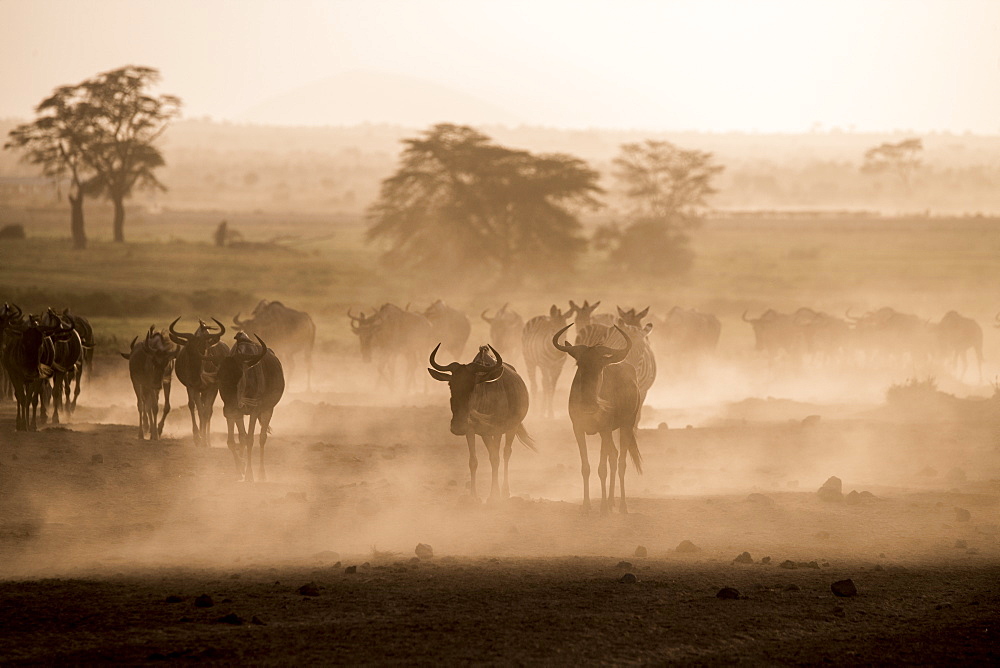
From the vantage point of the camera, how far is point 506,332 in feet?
90.4

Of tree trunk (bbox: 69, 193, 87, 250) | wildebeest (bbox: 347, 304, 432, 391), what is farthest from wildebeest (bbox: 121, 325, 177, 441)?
tree trunk (bbox: 69, 193, 87, 250)

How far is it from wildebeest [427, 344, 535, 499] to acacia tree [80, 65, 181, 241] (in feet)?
175

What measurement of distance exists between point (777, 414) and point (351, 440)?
8518 mm

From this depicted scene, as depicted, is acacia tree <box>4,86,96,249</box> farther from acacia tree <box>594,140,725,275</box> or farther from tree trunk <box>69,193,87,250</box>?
acacia tree <box>594,140,725,275</box>

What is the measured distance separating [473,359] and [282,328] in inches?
307

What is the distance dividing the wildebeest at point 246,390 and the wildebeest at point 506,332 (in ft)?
38.3

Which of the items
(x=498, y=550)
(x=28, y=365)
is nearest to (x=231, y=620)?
(x=498, y=550)

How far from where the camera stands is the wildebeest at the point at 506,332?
90.3 ft

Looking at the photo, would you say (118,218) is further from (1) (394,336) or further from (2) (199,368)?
(2) (199,368)

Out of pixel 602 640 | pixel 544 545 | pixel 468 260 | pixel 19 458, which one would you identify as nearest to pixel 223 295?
pixel 468 260

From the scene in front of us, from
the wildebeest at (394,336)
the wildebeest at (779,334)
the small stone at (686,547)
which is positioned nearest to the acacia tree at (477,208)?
the wildebeest at (779,334)

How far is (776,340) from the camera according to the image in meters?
31.1

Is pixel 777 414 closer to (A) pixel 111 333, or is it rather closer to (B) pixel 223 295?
(A) pixel 111 333

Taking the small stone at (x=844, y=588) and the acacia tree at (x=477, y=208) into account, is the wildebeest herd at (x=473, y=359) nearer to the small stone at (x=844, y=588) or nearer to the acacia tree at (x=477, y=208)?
the small stone at (x=844, y=588)
